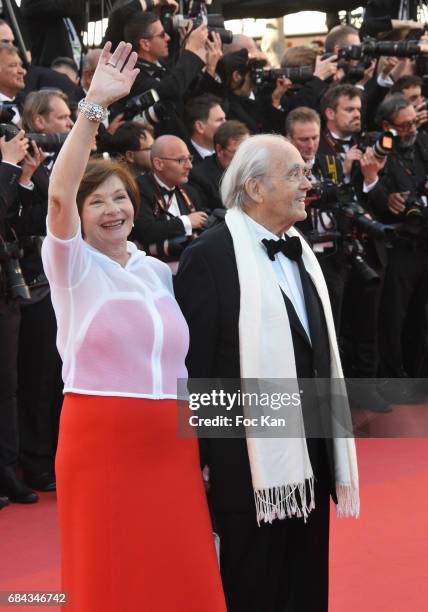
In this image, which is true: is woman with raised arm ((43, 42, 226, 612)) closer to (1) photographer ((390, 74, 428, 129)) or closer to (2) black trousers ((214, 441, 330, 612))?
(2) black trousers ((214, 441, 330, 612))

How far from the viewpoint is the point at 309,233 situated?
642 centimetres

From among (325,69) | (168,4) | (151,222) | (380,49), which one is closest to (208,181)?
(151,222)

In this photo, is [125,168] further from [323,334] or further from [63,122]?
[63,122]

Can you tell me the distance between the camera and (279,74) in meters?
7.65

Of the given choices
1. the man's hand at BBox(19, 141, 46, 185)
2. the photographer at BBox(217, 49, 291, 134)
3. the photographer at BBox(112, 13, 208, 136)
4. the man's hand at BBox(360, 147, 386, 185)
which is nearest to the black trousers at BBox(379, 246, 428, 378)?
the man's hand at BBox(360, 147, 386, 185)

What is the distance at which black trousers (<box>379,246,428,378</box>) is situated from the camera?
711 centimetres

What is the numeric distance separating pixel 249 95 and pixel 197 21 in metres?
0.71

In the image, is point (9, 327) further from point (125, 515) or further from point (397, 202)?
point (397, 202)

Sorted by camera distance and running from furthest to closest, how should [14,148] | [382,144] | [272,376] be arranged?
[382,144] < [14,148] < [272,376]

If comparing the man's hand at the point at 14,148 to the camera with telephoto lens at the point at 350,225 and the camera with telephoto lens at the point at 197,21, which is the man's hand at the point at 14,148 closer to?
the camera with telephoto lens at the point at 350,225

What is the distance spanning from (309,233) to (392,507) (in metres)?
1.99

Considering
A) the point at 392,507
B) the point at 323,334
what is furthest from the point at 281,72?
the point at 323,334

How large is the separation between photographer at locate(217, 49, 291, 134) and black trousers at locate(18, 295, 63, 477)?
261cm

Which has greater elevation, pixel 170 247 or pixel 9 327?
pixel 170 247
